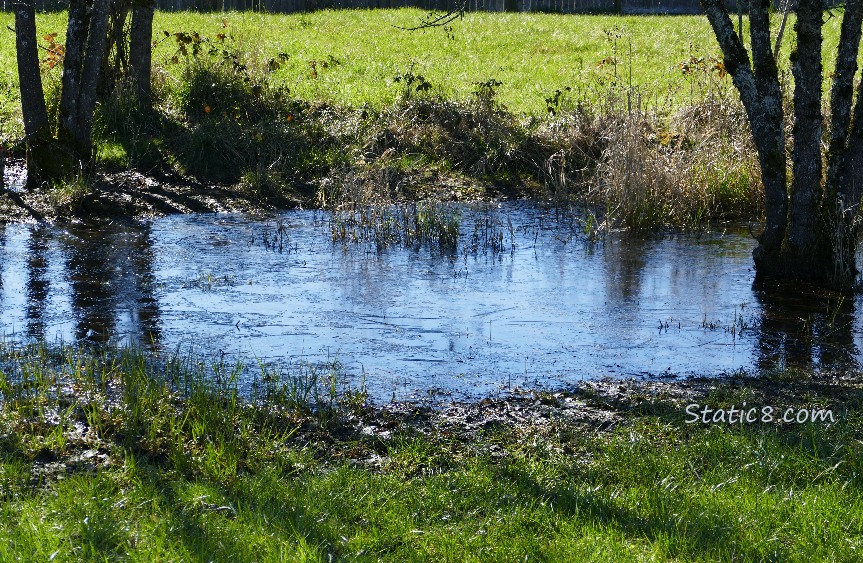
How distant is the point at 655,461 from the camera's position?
18.0ft

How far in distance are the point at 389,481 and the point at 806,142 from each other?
21.2 feet

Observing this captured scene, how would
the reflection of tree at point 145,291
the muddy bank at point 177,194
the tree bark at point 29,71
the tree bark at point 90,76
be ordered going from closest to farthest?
the reflection of tree at point 145,291 → the tree bark at point 29,71 → the tree bark at point 90,76 → the muddy bank at point 177,194

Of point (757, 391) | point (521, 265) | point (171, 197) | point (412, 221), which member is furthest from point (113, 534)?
point (171, 197)

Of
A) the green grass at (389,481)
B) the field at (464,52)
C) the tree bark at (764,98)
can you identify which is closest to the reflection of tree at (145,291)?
the green grass at (389,481)

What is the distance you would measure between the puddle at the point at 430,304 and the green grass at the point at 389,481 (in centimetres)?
112

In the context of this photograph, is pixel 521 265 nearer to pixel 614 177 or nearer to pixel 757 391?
pixel 614 177

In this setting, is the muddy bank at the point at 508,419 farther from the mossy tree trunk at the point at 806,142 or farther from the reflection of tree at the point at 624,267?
the mossy tree trunk at the point at 806,142

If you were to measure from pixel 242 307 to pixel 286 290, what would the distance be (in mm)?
756

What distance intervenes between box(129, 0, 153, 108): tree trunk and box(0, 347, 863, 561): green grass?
423 inches

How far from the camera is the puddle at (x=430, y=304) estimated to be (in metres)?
7.89

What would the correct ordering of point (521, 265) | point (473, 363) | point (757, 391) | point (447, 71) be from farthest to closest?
point (447, 71), point (521, 265), point (473, 363), point (757, 391)

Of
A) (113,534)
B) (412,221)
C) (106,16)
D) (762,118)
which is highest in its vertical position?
(106,16)

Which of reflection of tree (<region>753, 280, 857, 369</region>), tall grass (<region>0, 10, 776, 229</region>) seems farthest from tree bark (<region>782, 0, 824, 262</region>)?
tall grass (<region>0, 10, 776, 229</region>)

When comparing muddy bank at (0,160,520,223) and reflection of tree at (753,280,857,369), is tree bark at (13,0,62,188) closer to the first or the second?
muddy bank at (0,160,520,223)
